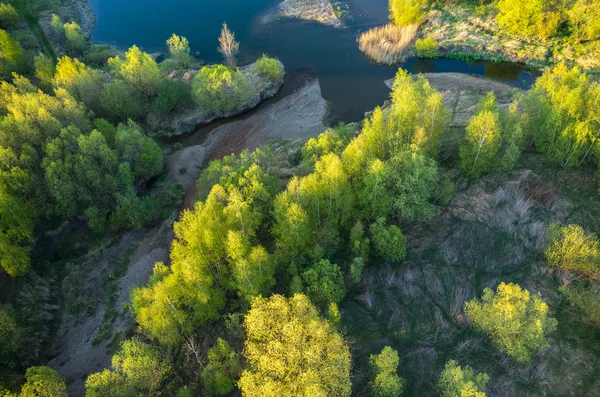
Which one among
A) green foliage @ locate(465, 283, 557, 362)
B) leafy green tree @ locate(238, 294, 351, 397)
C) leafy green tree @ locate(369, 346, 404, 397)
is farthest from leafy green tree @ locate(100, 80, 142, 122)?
green foliage @ locate(465, 283, 557, 362)

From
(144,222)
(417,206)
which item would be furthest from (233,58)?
(417,206)

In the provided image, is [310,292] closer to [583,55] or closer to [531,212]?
[531,212]

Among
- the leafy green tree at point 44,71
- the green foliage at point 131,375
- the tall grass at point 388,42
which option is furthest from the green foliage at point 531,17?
the green foliage at point 131,375

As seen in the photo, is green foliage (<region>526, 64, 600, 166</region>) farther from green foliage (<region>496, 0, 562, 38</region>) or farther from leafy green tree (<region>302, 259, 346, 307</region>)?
green foliage (<region>496, 0, 562, 38</region>)

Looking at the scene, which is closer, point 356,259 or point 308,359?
point 308,359

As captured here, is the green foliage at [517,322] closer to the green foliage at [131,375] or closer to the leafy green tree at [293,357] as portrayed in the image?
the leafy green tree at [293,357]
